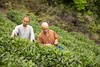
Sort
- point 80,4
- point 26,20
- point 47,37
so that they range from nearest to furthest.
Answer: point 26,20, point 47,37, point 80,4

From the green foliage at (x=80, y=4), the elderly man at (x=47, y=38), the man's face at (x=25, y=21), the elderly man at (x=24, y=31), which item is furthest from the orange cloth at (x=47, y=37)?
the green foliage at (x=80, y=4)

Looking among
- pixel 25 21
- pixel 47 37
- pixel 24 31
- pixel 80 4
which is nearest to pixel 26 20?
pixel 25 21

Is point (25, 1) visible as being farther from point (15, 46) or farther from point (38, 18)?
point (15, 46)

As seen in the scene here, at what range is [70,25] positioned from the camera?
27.5 metres

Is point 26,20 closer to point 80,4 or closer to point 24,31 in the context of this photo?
point 24,31

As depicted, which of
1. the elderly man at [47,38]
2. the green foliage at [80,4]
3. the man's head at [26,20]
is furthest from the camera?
the green foliage at [80,4]

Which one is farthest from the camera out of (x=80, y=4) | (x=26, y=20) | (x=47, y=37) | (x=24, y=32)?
(x=80, y=4)

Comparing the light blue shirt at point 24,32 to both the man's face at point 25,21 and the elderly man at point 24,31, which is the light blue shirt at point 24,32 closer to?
the elderly man at point 24,31

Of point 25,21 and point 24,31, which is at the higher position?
point 25,21

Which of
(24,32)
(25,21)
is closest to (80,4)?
(24,32)

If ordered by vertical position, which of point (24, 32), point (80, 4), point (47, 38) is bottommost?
point (80, 4)

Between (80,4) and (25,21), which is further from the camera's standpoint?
(80,4)

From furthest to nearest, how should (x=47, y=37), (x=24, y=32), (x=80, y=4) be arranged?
(x=80, y=4) → (x=24, y=32) → (x=47, y=37)

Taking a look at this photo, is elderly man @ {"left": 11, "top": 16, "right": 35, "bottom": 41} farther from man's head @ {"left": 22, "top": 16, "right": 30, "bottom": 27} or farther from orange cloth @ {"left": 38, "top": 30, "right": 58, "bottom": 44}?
orange cloth @ {"left": 38, "top": 30, "right": 58, "bottom": 44}
